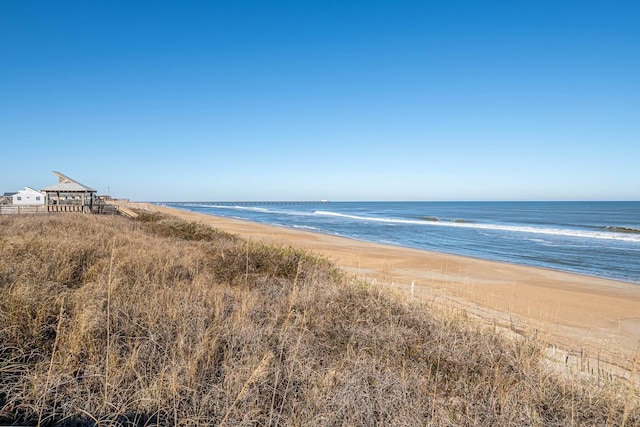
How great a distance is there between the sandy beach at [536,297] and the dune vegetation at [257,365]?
67.8 inches

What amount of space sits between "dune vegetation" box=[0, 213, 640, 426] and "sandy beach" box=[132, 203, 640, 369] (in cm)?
172

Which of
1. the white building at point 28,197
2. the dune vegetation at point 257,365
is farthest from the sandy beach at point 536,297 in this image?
the white building at point 28,197

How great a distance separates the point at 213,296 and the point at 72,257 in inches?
153

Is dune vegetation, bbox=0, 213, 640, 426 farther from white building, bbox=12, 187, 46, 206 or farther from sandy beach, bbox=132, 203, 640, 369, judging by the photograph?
white building, bbox=12, 187, 46, 206

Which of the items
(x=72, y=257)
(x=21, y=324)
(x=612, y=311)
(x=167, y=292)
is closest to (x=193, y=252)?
(x=72, y=257)

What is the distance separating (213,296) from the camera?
5668mm

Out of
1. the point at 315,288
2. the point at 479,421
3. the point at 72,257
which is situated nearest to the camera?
the point at 479,421

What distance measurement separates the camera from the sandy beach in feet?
23.3

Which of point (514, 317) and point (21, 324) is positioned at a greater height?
point (21, 324)

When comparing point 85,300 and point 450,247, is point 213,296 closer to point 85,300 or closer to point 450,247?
point 85,300

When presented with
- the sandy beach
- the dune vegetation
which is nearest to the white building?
the sandy beach

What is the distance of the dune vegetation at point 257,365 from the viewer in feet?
9.25

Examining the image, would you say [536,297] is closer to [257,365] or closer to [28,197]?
[257,365]

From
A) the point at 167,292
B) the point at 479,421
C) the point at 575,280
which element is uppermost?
the point at 167,292
